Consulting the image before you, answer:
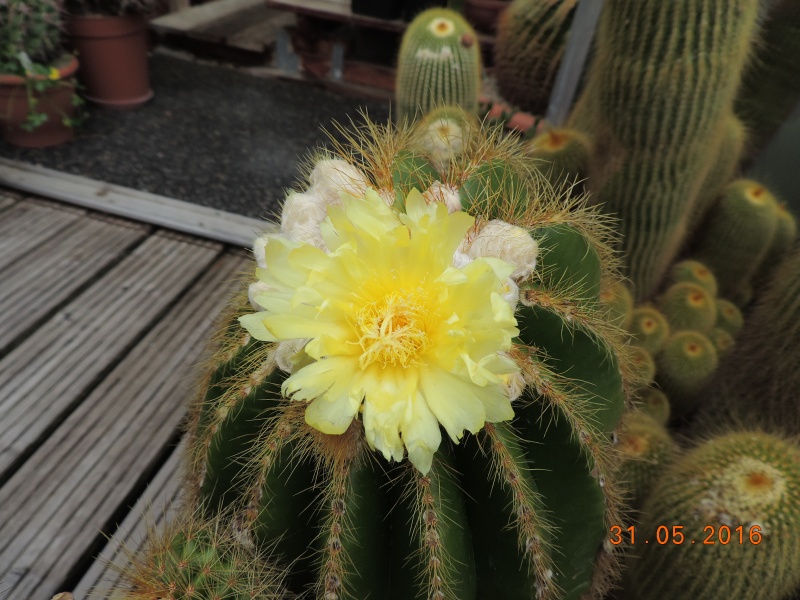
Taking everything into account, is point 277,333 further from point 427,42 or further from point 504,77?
point 504,77

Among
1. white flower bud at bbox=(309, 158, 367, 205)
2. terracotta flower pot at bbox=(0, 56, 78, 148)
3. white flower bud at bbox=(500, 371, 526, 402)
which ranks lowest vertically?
terracotta flower pot at bbox=(0, 56, 78, 148)

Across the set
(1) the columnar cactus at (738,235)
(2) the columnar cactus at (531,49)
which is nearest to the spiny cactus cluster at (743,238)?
(1) the columnar cactus at (738,235)

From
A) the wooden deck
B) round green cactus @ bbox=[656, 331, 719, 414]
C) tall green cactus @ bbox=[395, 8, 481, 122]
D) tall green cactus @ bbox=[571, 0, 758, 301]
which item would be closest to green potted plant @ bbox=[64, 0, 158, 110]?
the wooden deck

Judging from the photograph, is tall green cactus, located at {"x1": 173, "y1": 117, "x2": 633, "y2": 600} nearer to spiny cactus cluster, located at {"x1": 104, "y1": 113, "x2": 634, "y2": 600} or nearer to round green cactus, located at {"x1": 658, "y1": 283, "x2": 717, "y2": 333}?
spiny cactus cluster, located at {"x1": 104, "y1": 113, "x2": 634, "y2": 600}

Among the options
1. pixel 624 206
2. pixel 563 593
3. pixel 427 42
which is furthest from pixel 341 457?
pixel 427 42

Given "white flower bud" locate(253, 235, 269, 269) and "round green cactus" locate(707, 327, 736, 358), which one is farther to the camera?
"round green cactus" locate(707, 327, 736, 358)

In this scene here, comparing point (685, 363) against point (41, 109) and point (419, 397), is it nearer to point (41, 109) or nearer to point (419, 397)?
point (419, 397)
